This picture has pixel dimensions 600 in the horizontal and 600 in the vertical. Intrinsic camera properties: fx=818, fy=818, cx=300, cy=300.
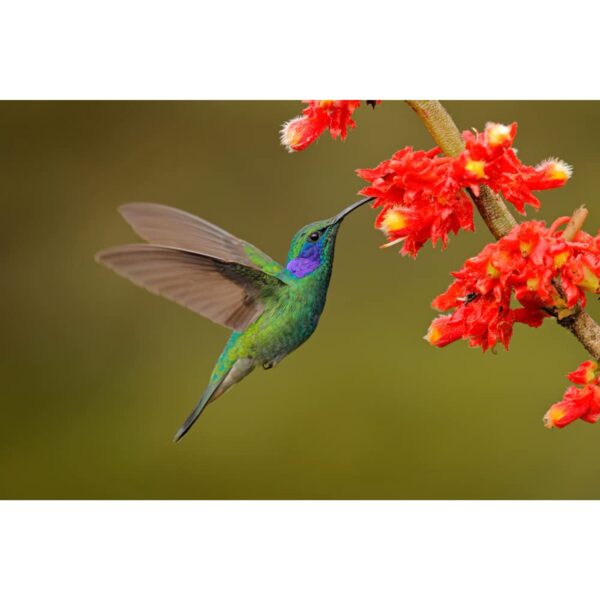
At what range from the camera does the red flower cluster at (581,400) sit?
1.38 meters

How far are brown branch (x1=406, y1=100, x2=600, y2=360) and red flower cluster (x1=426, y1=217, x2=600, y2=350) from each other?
26 mm

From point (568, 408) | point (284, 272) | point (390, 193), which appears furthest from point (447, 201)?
point (284, 272)

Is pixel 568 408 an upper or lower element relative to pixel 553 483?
upper

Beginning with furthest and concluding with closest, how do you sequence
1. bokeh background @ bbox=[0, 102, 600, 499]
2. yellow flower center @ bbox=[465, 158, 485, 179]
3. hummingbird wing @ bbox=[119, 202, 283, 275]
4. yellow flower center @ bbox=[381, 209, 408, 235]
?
bokeh background @ bbox=[0, 102, 600, 499], hummingbird wing @ bbox=[119, 202, 283, 275], yellow flower center @ bbox=[381, 209, 408, 235], yellow flower center @ bbox=[465, 158, 485, 179]

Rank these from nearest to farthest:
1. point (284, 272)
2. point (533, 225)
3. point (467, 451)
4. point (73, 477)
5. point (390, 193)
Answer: point (533, 225)
point (390, 193)
point (284, 272)
point (73, 477)
point (467, 451)

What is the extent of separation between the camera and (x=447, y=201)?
1365 millimetres

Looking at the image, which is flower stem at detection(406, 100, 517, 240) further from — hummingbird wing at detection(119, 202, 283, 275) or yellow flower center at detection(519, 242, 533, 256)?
hummingbird wing at detection(119, 202, 283, 275)

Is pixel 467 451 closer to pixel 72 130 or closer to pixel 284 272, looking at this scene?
pixel 284 272

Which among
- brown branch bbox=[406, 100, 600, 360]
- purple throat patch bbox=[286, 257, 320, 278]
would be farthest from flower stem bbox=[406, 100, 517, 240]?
purple throat patch bbox=[286, 257, 320, 278]

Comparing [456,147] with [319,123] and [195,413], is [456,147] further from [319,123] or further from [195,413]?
[195,413]

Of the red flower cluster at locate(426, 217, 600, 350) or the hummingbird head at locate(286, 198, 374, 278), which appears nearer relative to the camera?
the red flower cluster at locate(426, 217, 600, 350)

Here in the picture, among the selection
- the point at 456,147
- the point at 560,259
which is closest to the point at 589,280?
the point at 560,259

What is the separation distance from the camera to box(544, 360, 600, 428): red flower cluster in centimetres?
138

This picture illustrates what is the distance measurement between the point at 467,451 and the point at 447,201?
2.28 m
